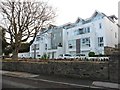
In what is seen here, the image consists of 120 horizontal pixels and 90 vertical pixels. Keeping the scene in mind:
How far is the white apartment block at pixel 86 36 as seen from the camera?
175 ft

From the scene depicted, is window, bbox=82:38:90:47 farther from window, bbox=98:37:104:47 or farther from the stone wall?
the stone wall

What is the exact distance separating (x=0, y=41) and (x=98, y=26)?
25.6 meters

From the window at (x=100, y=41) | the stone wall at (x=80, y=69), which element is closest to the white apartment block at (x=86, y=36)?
the window at (x=100, y=41)

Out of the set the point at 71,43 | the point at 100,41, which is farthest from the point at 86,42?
the point at 71,43

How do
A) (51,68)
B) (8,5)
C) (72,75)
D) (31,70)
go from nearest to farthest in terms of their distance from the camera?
1. (72,75)
2. (51,68)
3. (31,70)
4. (8,5)

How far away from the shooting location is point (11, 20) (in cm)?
3444

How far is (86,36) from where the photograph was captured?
190ft

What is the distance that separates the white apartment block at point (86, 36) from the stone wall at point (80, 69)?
74.9 ft

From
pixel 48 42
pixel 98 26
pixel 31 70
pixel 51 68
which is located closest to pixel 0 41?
pixel 31 70

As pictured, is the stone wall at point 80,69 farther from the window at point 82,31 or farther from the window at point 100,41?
the window at point 82,31

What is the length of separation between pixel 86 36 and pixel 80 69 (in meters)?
40.2

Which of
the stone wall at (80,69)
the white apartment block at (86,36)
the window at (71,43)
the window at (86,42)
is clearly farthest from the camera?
the window at (71,43)

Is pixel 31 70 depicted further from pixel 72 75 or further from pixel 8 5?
pixel 8 5

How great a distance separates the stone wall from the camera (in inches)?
623
